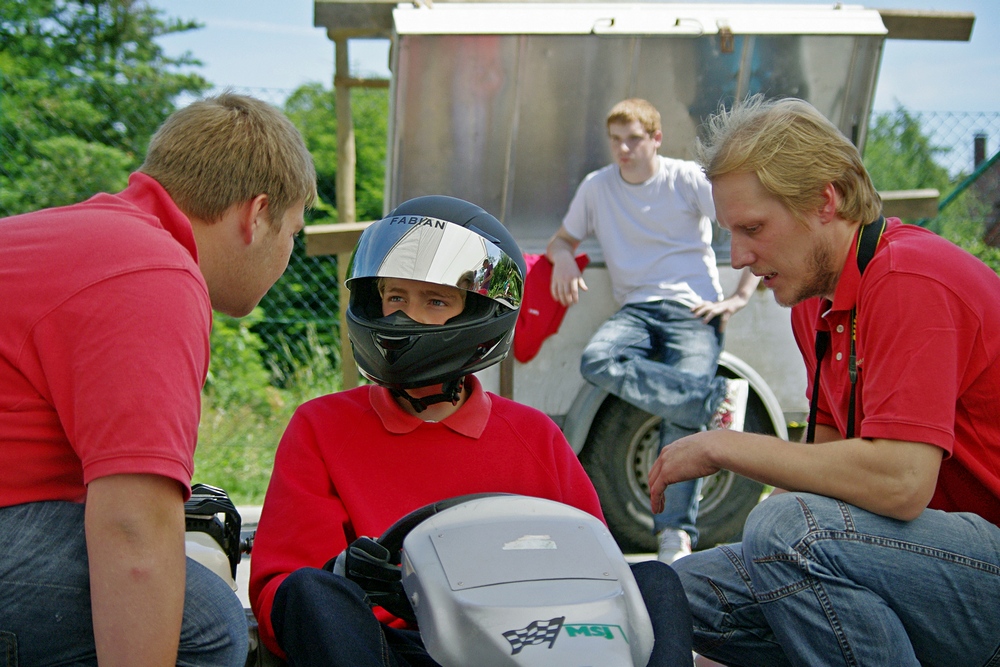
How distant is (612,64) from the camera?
5312 millimetres

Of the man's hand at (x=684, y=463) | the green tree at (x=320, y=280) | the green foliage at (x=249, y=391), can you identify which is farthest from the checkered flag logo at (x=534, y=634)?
the green tree at (x=320, y=280)

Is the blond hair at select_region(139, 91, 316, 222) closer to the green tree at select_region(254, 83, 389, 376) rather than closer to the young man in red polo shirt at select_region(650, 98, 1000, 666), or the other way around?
the young man in red polo shirt at select_region(650, 98, 1000, 666)

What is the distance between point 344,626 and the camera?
1764 millimetres

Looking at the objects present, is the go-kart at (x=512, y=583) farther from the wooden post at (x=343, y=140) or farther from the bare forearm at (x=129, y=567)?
the wooden post at (x=343, y=140)

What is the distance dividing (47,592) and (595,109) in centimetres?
423

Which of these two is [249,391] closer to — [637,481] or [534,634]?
[637,481]

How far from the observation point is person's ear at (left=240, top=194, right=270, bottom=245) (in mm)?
2145

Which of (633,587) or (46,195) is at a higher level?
(633,587)

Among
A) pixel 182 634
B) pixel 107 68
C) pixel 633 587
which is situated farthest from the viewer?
pixel 107 68

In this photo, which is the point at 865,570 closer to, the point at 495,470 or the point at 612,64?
the point at 495,470

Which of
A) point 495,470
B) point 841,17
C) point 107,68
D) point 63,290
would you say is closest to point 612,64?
point 841,17

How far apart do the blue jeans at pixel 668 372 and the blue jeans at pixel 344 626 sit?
8.19ft

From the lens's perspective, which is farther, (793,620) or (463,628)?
(793,620)

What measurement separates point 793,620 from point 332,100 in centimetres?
793
